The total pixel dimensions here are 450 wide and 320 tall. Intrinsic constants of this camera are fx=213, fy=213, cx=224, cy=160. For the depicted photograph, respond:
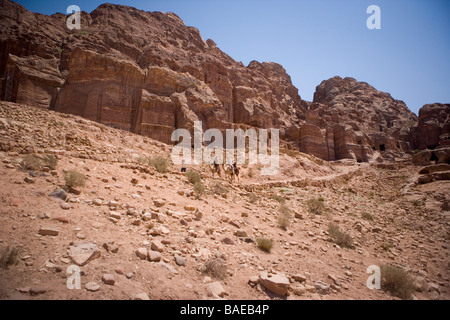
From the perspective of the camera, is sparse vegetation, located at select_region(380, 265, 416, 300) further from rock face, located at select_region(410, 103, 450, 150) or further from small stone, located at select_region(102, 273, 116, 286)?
rock face, located at select_region(410, 103, 450, 150)

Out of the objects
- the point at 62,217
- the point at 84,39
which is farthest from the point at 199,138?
the point at 62,217

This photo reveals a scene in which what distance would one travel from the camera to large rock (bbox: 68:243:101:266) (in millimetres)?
2917

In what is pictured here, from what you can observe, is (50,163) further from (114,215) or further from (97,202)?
(114,215)

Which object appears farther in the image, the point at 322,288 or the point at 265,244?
the point at 265,244

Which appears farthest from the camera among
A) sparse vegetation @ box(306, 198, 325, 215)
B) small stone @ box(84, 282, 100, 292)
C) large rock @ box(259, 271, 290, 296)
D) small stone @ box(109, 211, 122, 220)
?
sparse vegetation @ box(306, 198, 325, 215)

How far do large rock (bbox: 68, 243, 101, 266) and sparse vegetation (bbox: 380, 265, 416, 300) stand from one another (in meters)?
5.17

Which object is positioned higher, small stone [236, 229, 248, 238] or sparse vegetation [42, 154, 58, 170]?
sparse vegetation [42, 154, 58, 170]

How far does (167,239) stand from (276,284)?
6.67ft

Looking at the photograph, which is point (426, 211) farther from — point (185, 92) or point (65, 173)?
point (185, 92)

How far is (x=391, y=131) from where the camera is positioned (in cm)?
4934

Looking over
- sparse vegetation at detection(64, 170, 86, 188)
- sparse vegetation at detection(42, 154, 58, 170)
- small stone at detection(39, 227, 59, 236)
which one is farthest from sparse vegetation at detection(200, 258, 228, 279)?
sparse vegetation at detection(42, 154, 58, 170)

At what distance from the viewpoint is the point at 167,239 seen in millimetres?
3973

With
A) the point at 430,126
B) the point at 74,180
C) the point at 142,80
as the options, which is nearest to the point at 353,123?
the point at 430,126

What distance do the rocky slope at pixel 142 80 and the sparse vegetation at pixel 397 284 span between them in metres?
21.6
